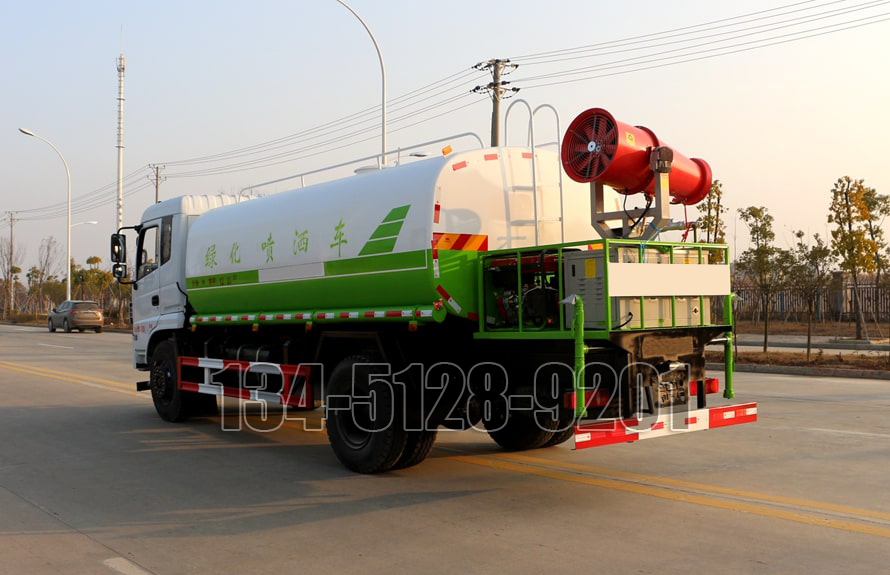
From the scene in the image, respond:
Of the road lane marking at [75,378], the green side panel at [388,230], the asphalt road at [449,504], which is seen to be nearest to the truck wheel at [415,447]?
the asphalt road at [449,504]

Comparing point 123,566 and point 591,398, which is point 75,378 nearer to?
point 123,566

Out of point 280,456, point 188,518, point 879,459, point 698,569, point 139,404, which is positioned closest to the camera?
point 698,569

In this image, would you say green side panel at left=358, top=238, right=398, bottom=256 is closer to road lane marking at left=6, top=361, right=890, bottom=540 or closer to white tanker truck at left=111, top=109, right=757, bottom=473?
white tanker truck at left=111, top=109, right=757, bottom=473

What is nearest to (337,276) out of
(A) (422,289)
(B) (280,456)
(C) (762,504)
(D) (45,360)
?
(A) (422,289)

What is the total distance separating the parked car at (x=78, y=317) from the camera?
41.0 metres

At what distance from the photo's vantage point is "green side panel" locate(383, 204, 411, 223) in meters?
7.67

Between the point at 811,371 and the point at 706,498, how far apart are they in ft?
41.2

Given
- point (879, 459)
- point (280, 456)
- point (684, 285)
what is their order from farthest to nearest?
point (280, 456) → point (879, 459) → point (684, 285)

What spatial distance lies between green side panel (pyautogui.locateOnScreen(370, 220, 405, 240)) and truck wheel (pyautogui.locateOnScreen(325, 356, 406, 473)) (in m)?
1.16

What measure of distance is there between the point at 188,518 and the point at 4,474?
111 inches

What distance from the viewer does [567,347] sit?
22.0 ft

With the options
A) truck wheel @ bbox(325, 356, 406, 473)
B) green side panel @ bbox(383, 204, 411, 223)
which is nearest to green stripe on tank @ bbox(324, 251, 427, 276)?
green side panel @ bbox(383, 204, 411, 223)

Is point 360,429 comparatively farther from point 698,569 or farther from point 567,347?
point 698,569

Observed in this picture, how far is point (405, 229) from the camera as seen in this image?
7633 mm
